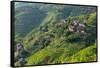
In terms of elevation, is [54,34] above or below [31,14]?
below

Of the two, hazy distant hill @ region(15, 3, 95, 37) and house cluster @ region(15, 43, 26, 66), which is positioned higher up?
hazy distant hill @ region(15, 3, 95, 37)

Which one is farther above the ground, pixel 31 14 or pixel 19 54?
pixel 31 14

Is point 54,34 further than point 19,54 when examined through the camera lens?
Yes

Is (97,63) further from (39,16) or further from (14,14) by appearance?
(14,14)

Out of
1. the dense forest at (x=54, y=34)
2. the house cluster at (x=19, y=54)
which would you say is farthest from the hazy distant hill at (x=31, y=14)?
the house cluster at (x=19, y=54)

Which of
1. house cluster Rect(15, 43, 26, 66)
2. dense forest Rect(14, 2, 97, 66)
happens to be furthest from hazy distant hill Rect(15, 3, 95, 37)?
house cluster Rect(15, 43, 26, 66)

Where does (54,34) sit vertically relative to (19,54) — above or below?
above

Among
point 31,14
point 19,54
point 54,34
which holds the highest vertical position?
point 31,14

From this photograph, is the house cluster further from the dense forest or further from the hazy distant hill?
the hazy distant hill

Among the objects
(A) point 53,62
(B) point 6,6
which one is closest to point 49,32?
(A) point 53,62
